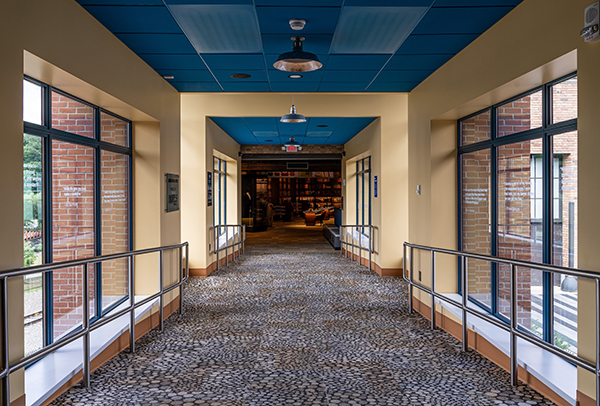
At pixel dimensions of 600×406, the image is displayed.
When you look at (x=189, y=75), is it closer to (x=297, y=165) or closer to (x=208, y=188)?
(x=208, y=188)

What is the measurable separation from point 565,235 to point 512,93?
131cm

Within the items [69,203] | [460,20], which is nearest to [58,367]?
[69,203]

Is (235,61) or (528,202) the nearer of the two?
(528,202)

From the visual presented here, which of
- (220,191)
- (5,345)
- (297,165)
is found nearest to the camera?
(5,345)

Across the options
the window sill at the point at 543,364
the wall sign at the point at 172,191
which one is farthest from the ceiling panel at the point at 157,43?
the window sill at the point at 543,364

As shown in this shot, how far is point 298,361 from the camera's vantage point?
142 inches

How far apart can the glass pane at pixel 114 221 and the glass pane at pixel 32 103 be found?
1140 millimetres

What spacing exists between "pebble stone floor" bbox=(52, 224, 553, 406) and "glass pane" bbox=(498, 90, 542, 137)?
6.69ft

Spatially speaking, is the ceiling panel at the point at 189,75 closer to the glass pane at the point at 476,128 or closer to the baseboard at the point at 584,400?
the glass pane at the point at 476,128

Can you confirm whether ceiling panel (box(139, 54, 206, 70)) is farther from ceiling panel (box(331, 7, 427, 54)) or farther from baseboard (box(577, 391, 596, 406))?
baseboard (box(577, 391, 596, 406))

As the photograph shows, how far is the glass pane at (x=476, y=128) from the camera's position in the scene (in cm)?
439

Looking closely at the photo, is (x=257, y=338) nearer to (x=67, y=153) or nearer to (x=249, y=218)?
(x=67, y=153)

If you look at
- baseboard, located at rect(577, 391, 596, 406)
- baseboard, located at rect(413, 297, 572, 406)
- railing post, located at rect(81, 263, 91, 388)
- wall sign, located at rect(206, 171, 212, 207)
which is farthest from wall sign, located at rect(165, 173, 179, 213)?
baseboard, located at rect(577, 391, 596, 406)

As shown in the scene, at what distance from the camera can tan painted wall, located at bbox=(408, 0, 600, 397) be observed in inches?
101
